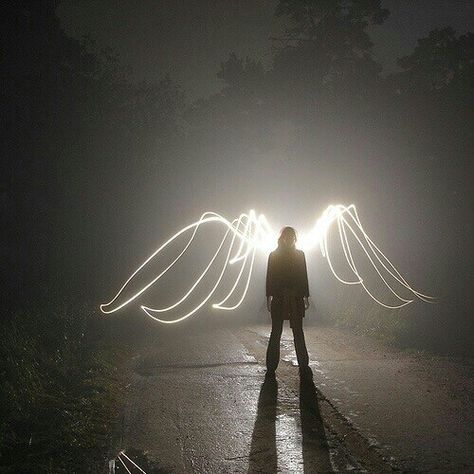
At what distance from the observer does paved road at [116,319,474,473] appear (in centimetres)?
448

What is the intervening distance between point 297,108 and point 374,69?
5.57 meters

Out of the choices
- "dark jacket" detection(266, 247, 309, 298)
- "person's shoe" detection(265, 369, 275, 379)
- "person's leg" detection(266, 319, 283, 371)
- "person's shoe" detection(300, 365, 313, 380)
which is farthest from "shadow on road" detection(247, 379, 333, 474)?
"dark jacket" detection(266, 247, 309, 298)

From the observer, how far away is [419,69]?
1013 inches

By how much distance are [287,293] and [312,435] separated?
2968 millimetres

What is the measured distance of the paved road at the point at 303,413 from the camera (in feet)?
14.7

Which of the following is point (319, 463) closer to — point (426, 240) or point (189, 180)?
point (426, 240)

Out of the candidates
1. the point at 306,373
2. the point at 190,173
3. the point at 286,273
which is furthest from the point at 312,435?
the point at 190,173

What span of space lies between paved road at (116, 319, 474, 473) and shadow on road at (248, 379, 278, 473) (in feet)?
0.04

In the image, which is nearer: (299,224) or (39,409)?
(39,409)

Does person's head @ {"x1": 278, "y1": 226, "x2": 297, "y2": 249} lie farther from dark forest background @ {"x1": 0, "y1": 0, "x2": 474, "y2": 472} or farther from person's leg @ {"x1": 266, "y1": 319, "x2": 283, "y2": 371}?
dark forest background @ {"x1": 0, "y1": 0, "x2": 474, "y2": 472}

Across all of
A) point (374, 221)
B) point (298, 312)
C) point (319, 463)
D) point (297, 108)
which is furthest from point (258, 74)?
point (319, 463)

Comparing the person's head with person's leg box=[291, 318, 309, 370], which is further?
the person's head

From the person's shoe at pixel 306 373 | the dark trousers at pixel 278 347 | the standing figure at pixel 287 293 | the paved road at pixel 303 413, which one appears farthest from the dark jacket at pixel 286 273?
the paved road at pixel 303 413

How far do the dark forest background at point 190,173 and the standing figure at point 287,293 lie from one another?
2.58 meters
